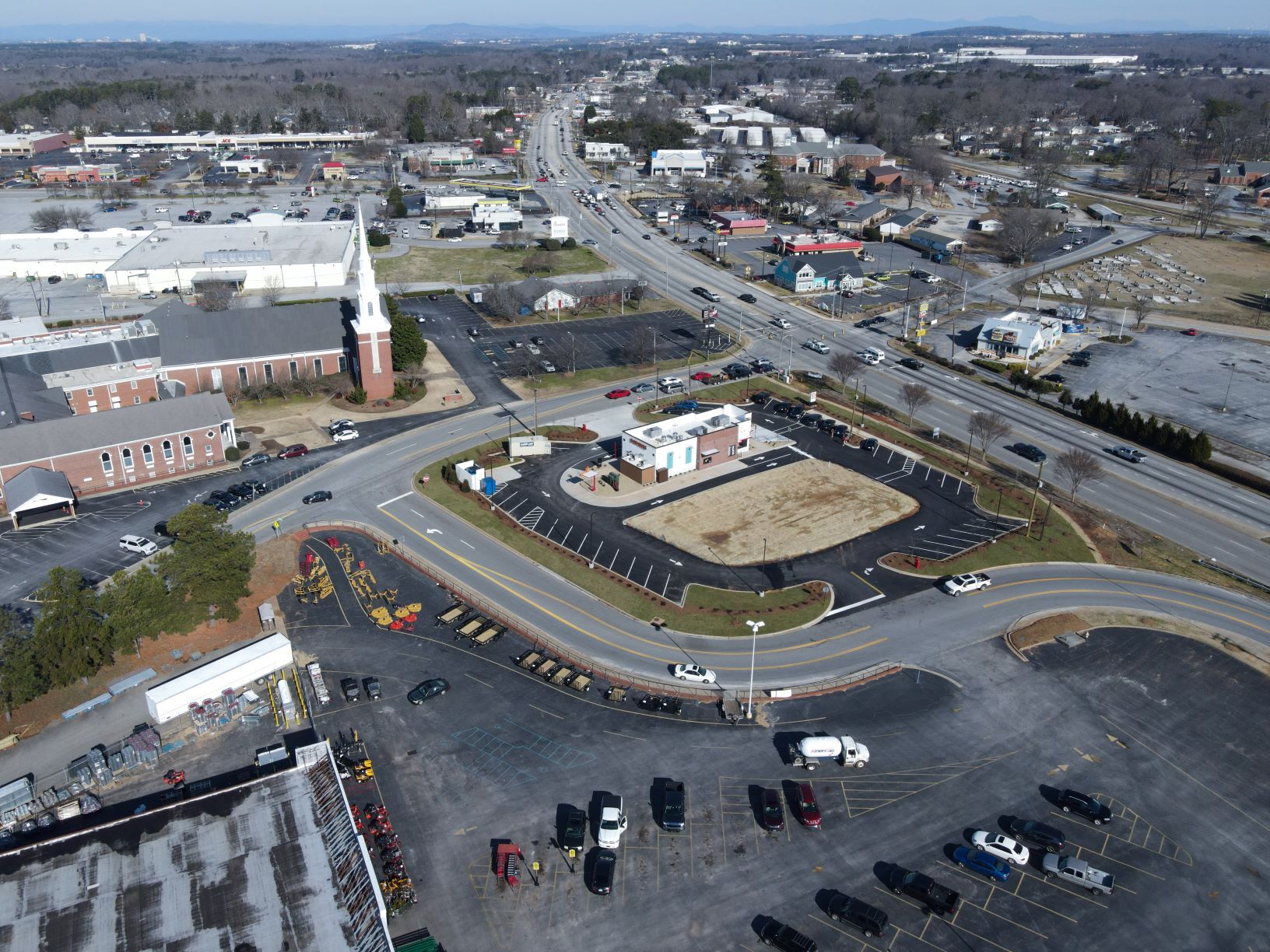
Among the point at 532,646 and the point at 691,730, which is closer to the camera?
the point at 691,730

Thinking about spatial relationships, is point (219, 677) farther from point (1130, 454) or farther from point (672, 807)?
point (1130, 454)

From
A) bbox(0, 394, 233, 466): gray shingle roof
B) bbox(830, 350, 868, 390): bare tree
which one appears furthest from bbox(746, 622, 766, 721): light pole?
bbox(0, 394, 233, 466): gray shingle roof

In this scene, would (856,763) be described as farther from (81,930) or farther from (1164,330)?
(1164,330)

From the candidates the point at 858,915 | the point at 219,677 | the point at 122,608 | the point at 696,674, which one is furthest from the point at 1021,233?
the point at 122,608

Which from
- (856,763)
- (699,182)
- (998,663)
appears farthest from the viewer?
(699,182)

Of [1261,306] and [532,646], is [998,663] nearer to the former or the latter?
[532,646]

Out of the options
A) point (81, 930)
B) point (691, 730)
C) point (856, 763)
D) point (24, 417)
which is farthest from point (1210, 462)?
point (24, 417)

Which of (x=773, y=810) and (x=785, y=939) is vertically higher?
(x=773, y=810)

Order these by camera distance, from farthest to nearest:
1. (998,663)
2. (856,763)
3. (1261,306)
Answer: (1261,306), (998,663), (856,763)
